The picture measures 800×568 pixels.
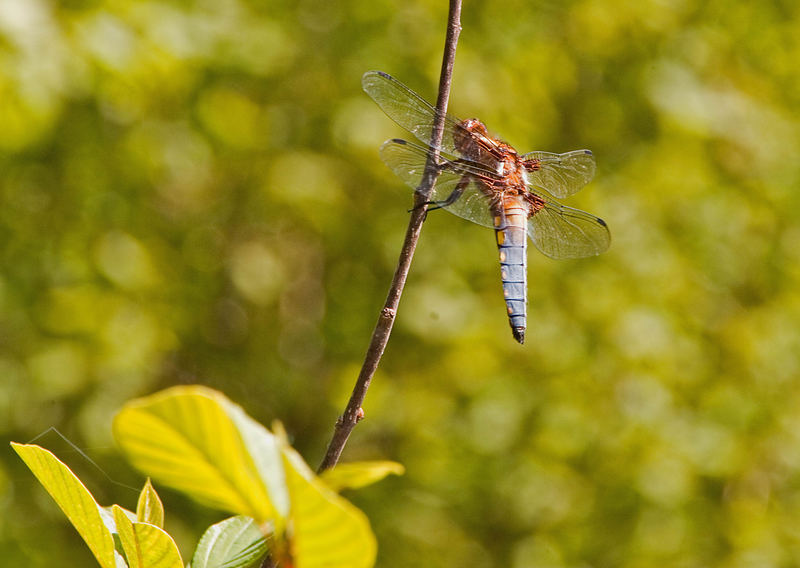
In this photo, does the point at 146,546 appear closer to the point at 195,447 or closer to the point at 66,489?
the point at 66,489

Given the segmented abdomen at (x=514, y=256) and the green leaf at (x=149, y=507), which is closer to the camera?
the green leaf at (x=149, y=507)

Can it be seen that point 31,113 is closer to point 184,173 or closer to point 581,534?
point 184,173

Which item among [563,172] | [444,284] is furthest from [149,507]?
[444,284]

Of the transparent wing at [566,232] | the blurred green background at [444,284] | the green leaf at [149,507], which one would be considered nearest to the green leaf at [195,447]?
the green leaf at [149,507]

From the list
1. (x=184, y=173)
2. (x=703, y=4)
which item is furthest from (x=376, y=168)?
(x=703, y=4)

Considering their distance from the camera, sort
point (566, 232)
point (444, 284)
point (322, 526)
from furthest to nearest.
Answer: point (444, 284), point (566, 232), point (322, 526)

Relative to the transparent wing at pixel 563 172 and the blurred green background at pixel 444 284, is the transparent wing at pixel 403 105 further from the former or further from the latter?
the blurred green background at pixel 444 284

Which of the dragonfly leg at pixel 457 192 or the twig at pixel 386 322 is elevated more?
the dragonfly leg at pixel 457 192
